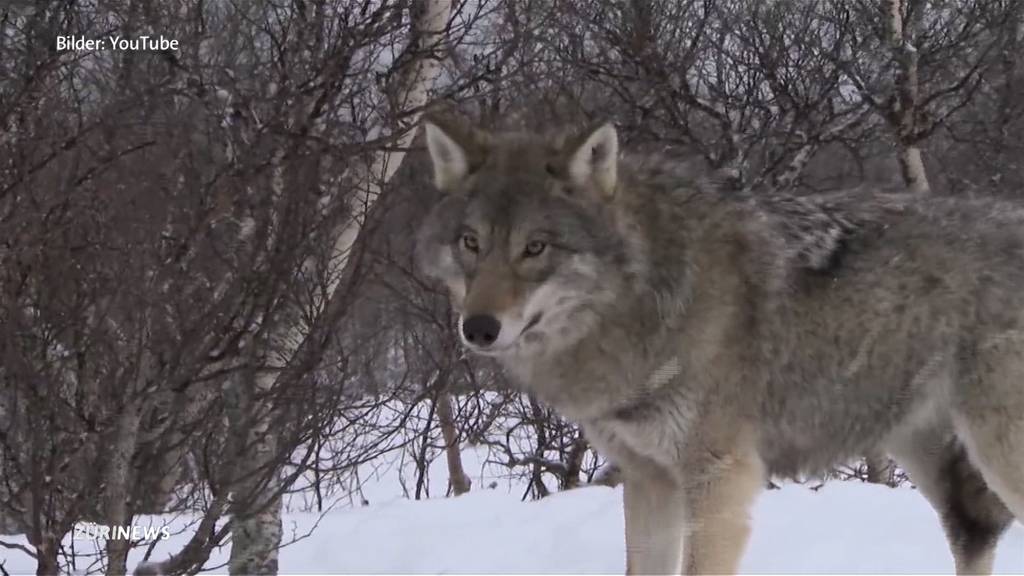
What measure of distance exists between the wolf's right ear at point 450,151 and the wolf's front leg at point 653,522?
1229 mm

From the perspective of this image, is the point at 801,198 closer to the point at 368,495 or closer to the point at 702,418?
the point at 702,418

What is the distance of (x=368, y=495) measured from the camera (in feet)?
48.9

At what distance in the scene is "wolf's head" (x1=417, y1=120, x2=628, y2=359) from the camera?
339 centimetres

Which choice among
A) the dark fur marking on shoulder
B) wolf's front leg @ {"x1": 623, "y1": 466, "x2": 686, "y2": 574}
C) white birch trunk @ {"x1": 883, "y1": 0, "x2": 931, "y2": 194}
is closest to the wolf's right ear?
the dark fur marking on shoulder


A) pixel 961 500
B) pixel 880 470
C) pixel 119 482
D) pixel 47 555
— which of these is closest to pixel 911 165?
pixel 880 470

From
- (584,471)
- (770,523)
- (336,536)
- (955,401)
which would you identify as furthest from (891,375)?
(584,471)

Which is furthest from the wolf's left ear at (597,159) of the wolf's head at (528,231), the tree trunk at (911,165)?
the tree trunk at (911,165)

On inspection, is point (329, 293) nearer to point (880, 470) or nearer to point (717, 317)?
point (717, 317)

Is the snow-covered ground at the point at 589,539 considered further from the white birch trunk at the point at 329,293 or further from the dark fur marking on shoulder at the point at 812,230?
the dark fur marking on shoulder at the point at 812,230

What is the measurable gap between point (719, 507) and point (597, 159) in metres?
1.22

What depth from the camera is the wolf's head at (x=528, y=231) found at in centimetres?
339

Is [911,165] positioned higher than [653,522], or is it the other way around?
[911,165]

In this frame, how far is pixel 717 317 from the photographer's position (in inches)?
145

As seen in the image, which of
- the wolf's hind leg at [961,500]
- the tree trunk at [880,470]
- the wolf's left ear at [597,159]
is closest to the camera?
the wolf's left ear at [597,159]
